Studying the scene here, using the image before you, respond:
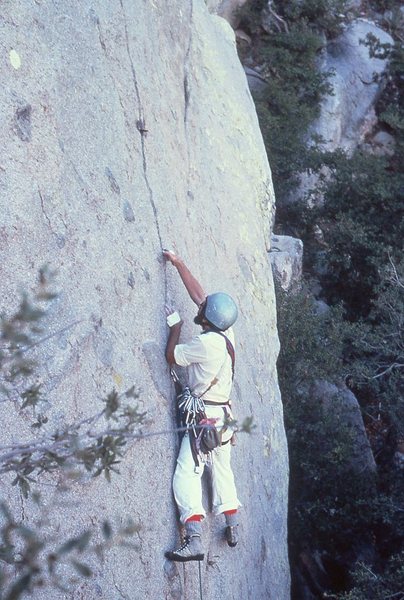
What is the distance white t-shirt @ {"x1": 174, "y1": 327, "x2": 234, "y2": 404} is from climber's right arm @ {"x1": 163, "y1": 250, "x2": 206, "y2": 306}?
14.9 inches

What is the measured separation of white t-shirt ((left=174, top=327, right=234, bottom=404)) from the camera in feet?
19.9

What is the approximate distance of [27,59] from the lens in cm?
548

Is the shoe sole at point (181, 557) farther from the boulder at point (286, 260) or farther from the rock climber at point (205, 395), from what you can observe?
the boulder at point (286, 260)

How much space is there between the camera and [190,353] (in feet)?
20.0

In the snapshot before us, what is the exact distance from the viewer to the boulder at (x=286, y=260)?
11.9 metres

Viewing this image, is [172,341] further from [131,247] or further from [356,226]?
[356,226]

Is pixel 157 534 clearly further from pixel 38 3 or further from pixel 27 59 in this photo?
pixel 38 3

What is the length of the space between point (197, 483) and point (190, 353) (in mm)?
839

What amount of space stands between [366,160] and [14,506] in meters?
12.5

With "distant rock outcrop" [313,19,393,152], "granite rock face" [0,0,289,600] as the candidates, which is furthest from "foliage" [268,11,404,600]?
"distant rock outcrop" [313,19,393,152]

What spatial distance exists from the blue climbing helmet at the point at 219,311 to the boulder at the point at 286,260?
5.69m

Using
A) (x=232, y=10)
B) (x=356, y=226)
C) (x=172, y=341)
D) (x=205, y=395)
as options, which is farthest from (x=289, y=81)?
(x=205, y=395)

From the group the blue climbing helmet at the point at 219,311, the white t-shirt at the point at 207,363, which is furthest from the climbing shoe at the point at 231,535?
the blue climbing helmet at the point at 219,311

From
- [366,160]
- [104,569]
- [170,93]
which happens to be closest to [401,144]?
[366,160]
